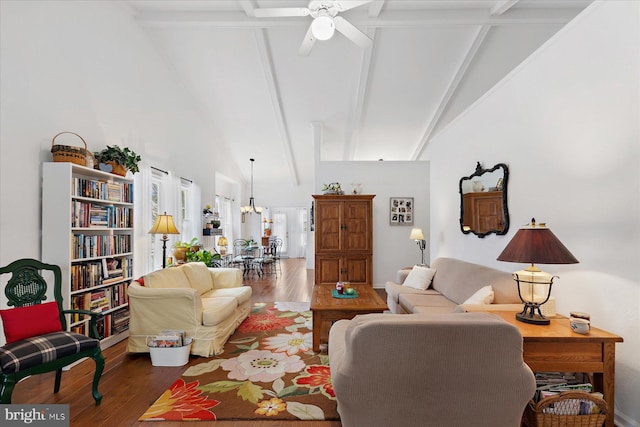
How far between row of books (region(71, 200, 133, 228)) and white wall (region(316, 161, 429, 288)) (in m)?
3.75

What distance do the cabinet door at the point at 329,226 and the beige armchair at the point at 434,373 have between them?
445 cm

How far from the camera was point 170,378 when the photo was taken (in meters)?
2.74

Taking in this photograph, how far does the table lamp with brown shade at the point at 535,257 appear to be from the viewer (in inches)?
78.1

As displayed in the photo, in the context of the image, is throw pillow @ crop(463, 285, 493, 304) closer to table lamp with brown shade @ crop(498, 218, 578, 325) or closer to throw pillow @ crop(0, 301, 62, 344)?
table lamp with brown shade @ crop(498, 218, 578, 325)

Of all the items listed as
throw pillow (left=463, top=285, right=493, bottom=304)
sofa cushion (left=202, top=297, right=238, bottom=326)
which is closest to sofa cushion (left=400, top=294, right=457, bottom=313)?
throw pillow (left=463, top=285, right=493, bottom=304)

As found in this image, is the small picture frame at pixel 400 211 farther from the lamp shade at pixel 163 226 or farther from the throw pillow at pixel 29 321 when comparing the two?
the throw pillow at pixel 29 321

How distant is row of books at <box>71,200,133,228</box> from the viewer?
10.1 feet

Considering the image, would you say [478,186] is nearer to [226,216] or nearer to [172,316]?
[172,316]

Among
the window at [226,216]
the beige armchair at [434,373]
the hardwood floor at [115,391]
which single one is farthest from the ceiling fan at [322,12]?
the window at [226,216]

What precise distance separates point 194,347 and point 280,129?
5.32 meters

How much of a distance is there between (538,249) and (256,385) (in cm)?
234

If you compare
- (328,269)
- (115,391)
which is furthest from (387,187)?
(115,391)

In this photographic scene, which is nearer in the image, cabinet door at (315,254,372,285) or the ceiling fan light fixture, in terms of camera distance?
the ceiling fan light fixture

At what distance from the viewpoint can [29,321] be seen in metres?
2.21
